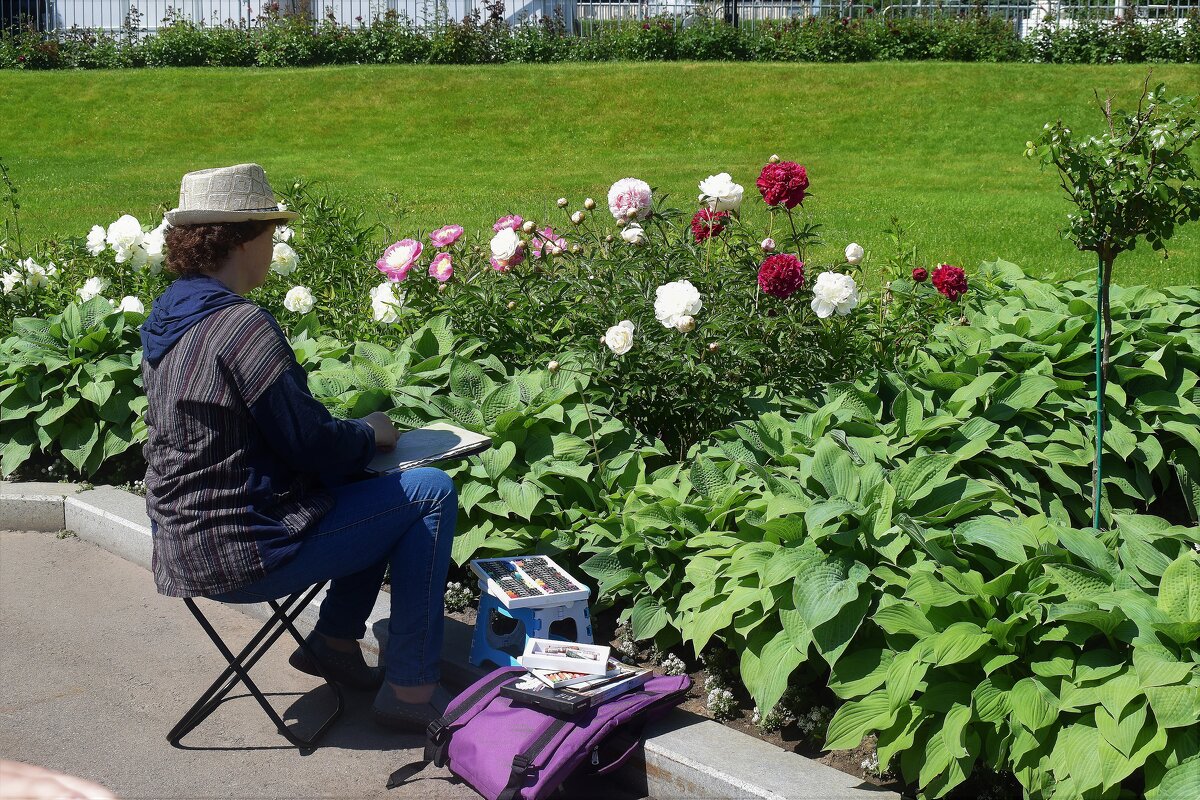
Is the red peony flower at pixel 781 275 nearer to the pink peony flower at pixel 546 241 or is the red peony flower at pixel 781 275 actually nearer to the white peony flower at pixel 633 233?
the white peony flower at pixel 633 233

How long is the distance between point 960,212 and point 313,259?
7258 mm

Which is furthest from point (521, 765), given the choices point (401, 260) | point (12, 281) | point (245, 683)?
point (12, 281)

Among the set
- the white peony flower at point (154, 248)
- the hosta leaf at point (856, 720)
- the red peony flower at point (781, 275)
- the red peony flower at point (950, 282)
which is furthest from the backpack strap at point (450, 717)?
the white peony flower at point (154, 248)

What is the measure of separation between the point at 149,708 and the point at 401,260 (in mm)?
2184

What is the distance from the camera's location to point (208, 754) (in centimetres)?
351

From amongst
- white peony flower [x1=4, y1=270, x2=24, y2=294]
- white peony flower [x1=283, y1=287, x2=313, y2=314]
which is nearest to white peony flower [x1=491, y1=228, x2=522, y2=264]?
white peony flower [x1=283, y1=287, x2=313, y2=314]

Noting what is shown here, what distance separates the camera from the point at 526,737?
3.16m

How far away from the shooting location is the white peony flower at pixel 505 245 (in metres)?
4.77

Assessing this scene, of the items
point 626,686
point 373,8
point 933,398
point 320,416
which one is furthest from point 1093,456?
point 373,8

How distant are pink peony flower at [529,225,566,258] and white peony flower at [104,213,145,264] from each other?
7.17 feet

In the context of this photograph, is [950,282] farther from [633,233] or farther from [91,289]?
[91,289]

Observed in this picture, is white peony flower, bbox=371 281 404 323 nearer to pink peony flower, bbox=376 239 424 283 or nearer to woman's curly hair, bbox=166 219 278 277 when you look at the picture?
pink peony flower, bbox=376 239 424 283

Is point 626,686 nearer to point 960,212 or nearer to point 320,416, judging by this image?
point 320,416

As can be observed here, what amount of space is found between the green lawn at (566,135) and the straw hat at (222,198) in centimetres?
698
